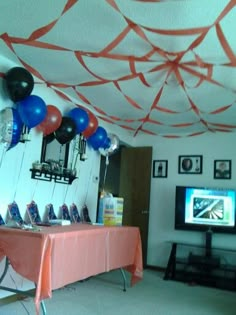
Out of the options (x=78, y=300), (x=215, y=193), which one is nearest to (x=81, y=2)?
(x=78, y=300)

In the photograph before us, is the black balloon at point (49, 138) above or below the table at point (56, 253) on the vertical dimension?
above

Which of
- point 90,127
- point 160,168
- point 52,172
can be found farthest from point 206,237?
point 52,172

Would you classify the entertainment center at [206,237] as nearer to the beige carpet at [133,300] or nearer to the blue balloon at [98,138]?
the beige carpet at [133,300]

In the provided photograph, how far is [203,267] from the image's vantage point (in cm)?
419

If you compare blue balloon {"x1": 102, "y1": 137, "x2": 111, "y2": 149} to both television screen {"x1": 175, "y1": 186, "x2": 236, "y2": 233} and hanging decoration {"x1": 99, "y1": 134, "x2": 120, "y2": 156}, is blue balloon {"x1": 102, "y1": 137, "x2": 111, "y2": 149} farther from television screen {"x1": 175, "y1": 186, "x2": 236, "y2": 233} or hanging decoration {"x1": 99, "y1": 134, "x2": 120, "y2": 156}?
television screen {"x1": 175, "y1": 186, "x2": 236, "y2": 233}

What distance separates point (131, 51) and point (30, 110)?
39.8 inches

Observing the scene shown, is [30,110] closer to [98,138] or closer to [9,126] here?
[9,126]

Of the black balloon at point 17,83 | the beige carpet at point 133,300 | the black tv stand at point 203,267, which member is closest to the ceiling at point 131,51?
the black balloon at point 17,83

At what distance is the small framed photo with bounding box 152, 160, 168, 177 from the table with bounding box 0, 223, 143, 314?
84.7 inches

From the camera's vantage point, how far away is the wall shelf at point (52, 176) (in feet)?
10.4

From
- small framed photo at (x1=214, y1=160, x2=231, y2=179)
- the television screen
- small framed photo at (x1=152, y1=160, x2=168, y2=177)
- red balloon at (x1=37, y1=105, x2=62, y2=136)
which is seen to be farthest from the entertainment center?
red balloon at (x1=37, y1=105, x2=62, y2=136)

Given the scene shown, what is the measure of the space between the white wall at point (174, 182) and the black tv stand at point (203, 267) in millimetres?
205

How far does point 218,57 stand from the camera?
2537mm

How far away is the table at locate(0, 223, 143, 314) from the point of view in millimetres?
2090
